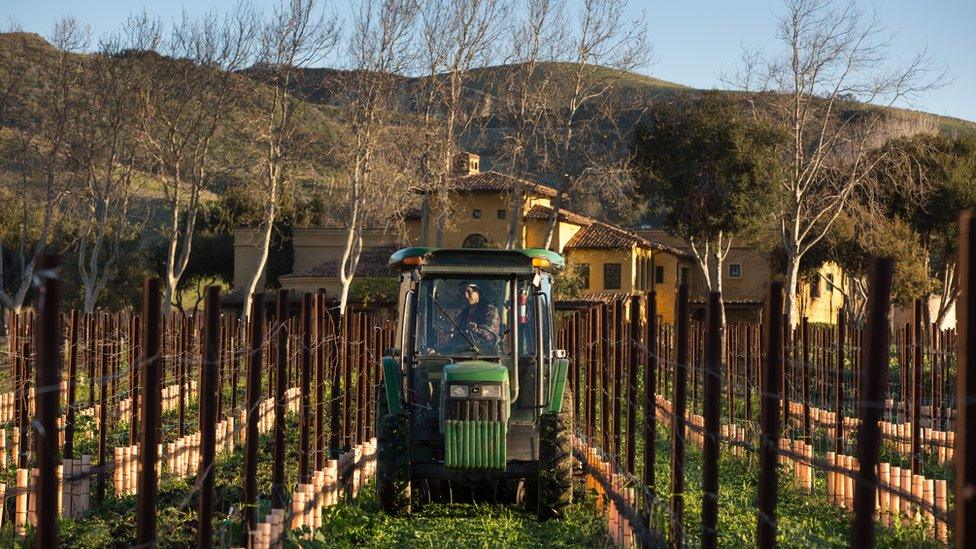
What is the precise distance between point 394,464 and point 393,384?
76 cm

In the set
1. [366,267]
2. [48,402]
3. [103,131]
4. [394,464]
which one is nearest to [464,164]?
[366,267]

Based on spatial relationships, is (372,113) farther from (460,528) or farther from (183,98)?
(460,528)

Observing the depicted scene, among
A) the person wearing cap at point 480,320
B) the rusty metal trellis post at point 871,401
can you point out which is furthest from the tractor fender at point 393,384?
the rusty metal trellis post at point 871,401

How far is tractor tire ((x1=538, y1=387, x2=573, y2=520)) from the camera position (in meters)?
12.0

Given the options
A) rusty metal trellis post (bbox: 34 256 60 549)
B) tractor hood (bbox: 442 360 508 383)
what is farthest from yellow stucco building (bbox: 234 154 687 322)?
rusty metal trellis post (bbox: 34 256 60 549)

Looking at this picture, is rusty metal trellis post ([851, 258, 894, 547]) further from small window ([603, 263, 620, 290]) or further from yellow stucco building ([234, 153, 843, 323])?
small window ([603, 263, 620, 290])

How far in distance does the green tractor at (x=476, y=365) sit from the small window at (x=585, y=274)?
4564cm

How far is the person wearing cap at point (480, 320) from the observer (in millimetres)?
12391

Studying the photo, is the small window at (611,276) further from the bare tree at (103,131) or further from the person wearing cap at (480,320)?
the person wearing cap at (480,320)

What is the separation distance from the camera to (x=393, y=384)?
1238cm

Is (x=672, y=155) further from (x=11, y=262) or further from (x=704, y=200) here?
(x=11, y=262)

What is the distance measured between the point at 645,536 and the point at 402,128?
130 feet

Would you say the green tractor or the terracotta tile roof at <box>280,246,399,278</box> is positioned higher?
the terracotta tile roof at <box>280,246,399,278</box>

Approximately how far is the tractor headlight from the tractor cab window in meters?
0.76
